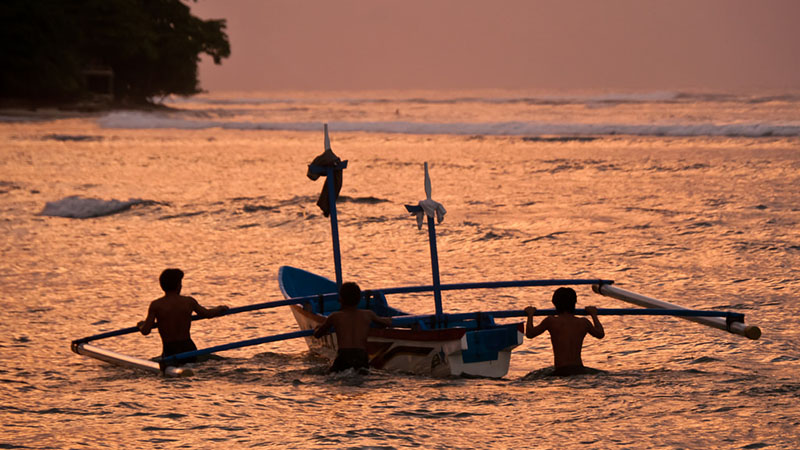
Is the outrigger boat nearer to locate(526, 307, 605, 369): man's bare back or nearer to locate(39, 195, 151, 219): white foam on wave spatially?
locate(526, 307, 605, 369): man's bare back

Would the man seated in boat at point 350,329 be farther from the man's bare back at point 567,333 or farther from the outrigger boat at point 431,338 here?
the man's bare back at point 567,333

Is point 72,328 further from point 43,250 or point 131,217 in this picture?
point 131,217

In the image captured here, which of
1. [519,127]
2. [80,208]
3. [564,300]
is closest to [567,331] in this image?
[564,300]

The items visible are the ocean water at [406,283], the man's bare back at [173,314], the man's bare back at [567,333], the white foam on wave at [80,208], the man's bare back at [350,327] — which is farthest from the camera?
the white foam on wave at [80,208]

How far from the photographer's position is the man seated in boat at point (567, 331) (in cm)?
757

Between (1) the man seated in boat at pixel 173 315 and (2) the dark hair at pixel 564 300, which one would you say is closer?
(2) the dark hair at pixel 564 300

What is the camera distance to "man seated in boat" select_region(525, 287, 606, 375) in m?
7.57

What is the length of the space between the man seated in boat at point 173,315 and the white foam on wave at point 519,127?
30036mm

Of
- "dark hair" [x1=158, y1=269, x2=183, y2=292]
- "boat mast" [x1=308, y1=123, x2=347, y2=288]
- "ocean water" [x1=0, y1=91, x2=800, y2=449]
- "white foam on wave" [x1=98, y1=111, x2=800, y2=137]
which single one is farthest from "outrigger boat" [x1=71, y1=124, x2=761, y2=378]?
"white foam on wave" [x1=98, y1=111, x2=800, y2=137]

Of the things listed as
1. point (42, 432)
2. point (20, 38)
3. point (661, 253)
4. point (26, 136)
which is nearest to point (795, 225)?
point (661, 253)

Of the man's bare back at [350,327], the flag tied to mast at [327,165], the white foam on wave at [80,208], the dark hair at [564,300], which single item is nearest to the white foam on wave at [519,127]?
the white foam on wave at [80,208]

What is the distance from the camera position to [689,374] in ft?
25.6

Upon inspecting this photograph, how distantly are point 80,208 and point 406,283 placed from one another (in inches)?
317

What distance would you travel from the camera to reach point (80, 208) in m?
17.2
